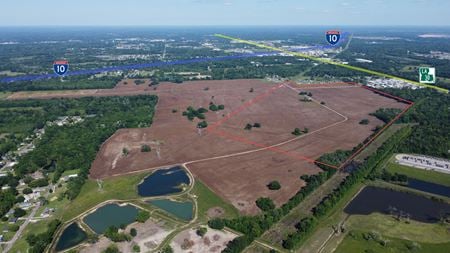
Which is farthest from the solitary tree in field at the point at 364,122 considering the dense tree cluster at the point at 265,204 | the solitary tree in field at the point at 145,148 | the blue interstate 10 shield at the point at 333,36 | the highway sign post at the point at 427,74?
the highway sign post at the point at 427,74

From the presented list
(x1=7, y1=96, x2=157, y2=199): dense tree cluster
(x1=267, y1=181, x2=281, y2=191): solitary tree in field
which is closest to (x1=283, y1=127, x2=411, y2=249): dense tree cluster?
(x1=267, y1=181, x2=281, y2=191): solitary tree in field

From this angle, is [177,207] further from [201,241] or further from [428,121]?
[428,121]

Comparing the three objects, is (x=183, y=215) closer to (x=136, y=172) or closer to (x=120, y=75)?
(x=136, y=172)

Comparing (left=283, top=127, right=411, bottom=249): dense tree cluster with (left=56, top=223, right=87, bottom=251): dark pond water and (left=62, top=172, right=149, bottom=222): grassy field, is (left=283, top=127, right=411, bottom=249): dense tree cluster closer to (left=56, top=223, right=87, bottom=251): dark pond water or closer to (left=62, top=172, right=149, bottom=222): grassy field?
(left=62, top=172, right=149, bottom=222): grassy field

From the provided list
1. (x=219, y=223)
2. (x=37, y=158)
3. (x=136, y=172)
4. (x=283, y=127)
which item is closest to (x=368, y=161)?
(x=283, y=127)

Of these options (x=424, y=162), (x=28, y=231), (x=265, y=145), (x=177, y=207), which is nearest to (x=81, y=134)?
(x=28, y=231)

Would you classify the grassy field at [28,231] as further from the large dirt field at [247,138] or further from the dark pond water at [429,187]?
the dark pond water at [429,187]
